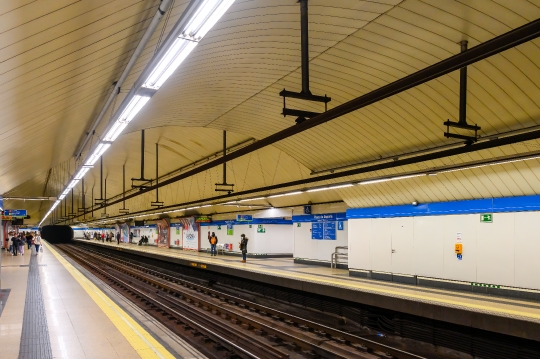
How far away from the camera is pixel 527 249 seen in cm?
993

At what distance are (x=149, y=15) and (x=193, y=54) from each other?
2.23m

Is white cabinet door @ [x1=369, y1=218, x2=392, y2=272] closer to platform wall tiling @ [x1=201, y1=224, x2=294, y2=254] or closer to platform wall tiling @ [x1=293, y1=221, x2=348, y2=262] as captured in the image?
platform wall tiling @ [x1=293, y1=221, x2=348, y2=262]

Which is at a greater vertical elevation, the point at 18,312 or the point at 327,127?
the point at 327,127

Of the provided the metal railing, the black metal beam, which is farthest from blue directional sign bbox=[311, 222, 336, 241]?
the black metal beam

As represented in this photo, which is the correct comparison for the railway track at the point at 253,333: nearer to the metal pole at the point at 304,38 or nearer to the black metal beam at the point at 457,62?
the black metal beam at the point at 457,62

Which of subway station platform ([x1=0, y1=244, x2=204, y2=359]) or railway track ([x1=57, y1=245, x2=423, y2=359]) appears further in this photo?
railway track ([x1=57, y1=245, x2=423, y2=359])

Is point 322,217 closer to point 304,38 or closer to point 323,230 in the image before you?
point 323,230

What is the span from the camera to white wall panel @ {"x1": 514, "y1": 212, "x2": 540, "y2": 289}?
32.0ft

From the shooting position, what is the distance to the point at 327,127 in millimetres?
11664

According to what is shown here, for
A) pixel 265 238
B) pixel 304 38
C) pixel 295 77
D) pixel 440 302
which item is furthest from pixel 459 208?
pixel 265 238

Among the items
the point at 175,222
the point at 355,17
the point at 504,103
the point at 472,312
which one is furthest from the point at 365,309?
the point at 175,222

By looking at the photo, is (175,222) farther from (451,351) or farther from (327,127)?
(451,351)

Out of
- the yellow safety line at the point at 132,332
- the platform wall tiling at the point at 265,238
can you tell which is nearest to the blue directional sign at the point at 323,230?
the platform wall tiling at the point at 265,238

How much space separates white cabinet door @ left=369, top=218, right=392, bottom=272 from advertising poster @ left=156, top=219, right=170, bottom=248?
2537 cm
